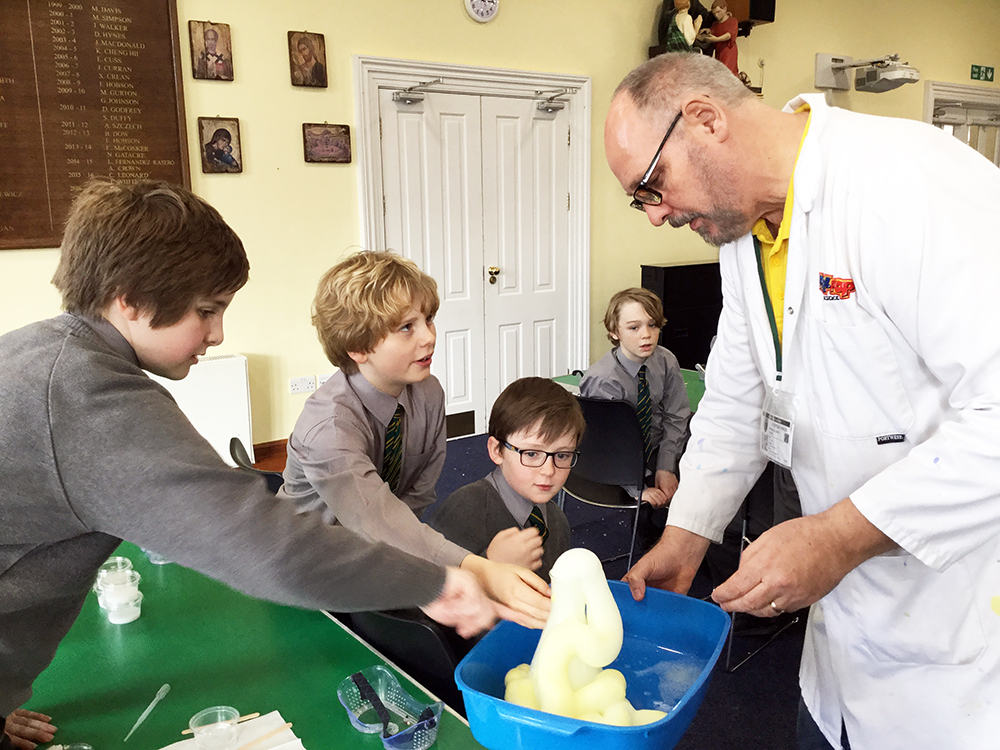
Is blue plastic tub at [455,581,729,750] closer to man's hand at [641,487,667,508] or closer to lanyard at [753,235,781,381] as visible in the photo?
lanyard at [753,235,781,381]

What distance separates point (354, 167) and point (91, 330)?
4.04 meters

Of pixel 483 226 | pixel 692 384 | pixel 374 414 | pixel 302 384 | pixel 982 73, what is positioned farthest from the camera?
pixel 982 73

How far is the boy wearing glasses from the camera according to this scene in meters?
1.79

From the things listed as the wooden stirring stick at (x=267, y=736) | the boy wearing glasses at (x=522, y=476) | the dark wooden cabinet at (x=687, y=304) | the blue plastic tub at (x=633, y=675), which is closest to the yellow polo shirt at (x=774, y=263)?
the blue plastic tub at (x=633, y=675)

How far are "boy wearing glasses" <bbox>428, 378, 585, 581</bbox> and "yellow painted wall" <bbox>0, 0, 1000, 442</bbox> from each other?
10.2 feet

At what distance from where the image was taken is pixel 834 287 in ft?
3.83

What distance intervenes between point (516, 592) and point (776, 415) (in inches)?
21.2

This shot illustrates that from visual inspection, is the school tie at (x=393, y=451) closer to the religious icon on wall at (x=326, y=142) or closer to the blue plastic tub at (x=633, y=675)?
the blue plastic tub at (x=633, y=675)

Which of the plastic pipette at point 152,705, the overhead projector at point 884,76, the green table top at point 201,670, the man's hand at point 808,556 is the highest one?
the overhead projector at point 884,76

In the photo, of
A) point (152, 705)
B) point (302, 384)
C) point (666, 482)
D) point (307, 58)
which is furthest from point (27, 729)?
point (307, 58)

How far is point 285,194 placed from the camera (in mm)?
4629

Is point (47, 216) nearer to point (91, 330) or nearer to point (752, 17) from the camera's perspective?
point (91, 330)

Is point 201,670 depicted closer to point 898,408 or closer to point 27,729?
point 27,729

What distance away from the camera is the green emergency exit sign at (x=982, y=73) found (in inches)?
318
